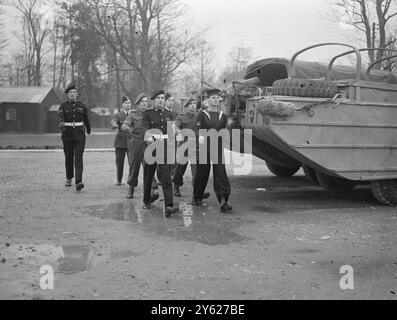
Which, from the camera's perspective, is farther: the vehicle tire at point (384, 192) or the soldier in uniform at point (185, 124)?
the soldier in uniform at point (185, 124)

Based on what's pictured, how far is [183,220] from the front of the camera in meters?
7.77

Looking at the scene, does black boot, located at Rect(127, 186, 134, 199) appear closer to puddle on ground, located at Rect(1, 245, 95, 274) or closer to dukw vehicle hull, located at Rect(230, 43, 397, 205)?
dukw vehicle hull, located at Rect(230, 43, 397, 205)

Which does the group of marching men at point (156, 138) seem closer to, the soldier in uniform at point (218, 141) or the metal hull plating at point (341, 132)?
the soldier in uniform at point (218, 141)

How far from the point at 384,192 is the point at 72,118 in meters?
5.62

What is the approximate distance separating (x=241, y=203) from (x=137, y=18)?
2700 centimetres

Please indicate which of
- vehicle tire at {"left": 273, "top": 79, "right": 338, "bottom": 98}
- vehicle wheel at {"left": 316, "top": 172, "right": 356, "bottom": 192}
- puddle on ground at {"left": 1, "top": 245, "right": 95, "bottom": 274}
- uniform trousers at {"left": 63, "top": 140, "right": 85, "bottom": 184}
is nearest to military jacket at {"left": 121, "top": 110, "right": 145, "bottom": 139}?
uniform trousers at {"left": 63, "top": 140, "right": 85, "bottom": 184}

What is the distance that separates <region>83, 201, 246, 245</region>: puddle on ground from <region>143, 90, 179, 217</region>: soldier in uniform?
9.5 inches

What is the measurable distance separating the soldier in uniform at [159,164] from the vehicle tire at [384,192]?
3293 mm

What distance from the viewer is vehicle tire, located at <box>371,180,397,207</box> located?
29.9ft

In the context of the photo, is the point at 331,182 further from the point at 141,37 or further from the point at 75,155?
the point at 141,37

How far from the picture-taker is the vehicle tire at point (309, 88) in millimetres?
8750

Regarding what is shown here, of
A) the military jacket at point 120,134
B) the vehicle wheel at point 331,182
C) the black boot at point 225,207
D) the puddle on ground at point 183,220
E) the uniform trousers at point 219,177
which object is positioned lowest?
the puddle on ground at point 183,220

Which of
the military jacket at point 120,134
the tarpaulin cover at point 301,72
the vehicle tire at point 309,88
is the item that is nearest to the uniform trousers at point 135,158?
the military jacket at point 120,134
